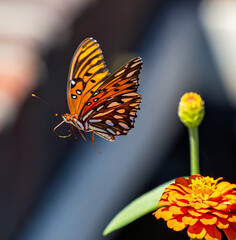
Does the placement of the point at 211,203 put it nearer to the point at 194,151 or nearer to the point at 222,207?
the point at 222,207

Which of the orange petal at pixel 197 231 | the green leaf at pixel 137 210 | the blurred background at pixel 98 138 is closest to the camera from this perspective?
the orange petal at pixel 197 231

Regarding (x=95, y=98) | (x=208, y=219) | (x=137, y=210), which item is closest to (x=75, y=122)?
(x=95, y=98)

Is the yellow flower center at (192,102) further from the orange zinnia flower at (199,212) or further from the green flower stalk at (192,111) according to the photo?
the orange zinnia flower at (199,212)

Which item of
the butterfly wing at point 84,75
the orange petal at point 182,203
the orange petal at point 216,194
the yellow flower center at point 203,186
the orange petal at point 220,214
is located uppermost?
the butterfly wing at point 84,75

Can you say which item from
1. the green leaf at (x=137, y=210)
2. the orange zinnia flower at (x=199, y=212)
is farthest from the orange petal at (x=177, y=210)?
the green leaf at (x=137, y=210)

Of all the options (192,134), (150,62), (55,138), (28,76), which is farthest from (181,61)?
(192,134)

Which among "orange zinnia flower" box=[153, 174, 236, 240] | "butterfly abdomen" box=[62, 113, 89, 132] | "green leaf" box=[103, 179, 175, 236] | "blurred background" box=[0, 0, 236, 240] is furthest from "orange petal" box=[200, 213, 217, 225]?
"blurred background" box=[0, 0, 236, 240]

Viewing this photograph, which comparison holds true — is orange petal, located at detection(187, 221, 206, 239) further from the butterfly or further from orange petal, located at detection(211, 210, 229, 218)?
the butterfly
